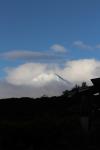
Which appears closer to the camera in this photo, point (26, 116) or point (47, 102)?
point (26, 116)

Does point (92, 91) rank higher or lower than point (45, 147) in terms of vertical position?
higher

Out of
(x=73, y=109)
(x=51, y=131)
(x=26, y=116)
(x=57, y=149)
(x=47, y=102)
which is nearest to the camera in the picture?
(x=57, y=149)

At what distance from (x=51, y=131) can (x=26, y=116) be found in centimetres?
756

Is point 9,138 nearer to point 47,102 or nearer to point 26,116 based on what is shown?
point 26,116

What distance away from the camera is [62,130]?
63.6ft

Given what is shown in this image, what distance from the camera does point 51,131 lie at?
1892 cm

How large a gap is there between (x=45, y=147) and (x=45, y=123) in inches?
75.2

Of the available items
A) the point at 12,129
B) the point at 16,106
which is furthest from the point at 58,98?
the point at 12,129

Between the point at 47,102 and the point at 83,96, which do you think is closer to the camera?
the point at 83,96

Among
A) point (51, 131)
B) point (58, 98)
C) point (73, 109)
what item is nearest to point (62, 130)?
point (51, 131)

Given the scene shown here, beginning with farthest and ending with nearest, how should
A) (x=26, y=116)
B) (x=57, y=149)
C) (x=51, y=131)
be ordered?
(x=26, y=116)
(x=51, y=131)
(x=57, y=149)

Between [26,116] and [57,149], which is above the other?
[26,116]

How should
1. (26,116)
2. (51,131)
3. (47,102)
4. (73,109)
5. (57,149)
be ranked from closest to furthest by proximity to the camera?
(57,149) < (51,131) < (73,109) < (26,116) < (47,102)

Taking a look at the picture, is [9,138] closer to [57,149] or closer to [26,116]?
[57,149]
